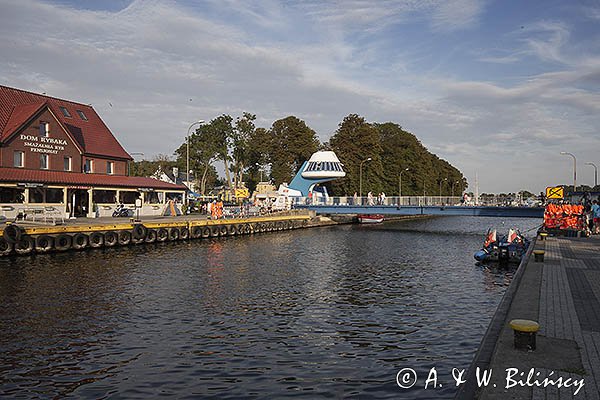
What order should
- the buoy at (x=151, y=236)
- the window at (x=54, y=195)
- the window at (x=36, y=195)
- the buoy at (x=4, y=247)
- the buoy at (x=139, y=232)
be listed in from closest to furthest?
the buoy at (x=4, y=247), the buoy at (x=139, y=232), the buoy at (x=151, y=236), the window at (x=36, y=195), the window at (x=54, y=195)

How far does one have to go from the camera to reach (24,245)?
30172mm

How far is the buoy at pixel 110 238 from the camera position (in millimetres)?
35966

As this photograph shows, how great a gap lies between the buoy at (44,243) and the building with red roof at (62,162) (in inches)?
462

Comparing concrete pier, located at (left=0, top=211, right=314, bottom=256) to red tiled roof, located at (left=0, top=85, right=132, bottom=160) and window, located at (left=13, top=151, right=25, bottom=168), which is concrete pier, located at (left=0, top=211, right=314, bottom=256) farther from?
red tiled roof, located at (left=0, top=85, right=132, bottom=160)

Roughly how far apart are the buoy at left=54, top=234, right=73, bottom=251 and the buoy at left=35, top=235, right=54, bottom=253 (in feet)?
1.10

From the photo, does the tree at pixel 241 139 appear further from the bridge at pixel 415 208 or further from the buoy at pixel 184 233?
the buoy at pixel 184 233

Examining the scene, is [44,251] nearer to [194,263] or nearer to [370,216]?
[194,263]

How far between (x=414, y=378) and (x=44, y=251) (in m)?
27.6

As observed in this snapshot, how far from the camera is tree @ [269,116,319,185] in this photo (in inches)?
3543

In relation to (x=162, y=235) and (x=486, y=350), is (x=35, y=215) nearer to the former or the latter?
(x=162, y=235)

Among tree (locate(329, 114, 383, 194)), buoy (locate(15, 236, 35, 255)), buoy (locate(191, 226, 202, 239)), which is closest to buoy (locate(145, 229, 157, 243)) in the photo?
buoy (locate(191, 226, 202, 239))

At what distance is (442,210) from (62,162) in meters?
45.7

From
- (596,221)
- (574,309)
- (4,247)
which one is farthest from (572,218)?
(4,247)

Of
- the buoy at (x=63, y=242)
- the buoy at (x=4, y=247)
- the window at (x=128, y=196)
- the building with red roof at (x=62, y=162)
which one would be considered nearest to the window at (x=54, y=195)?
the building with red roof at (x=62, y=162)
